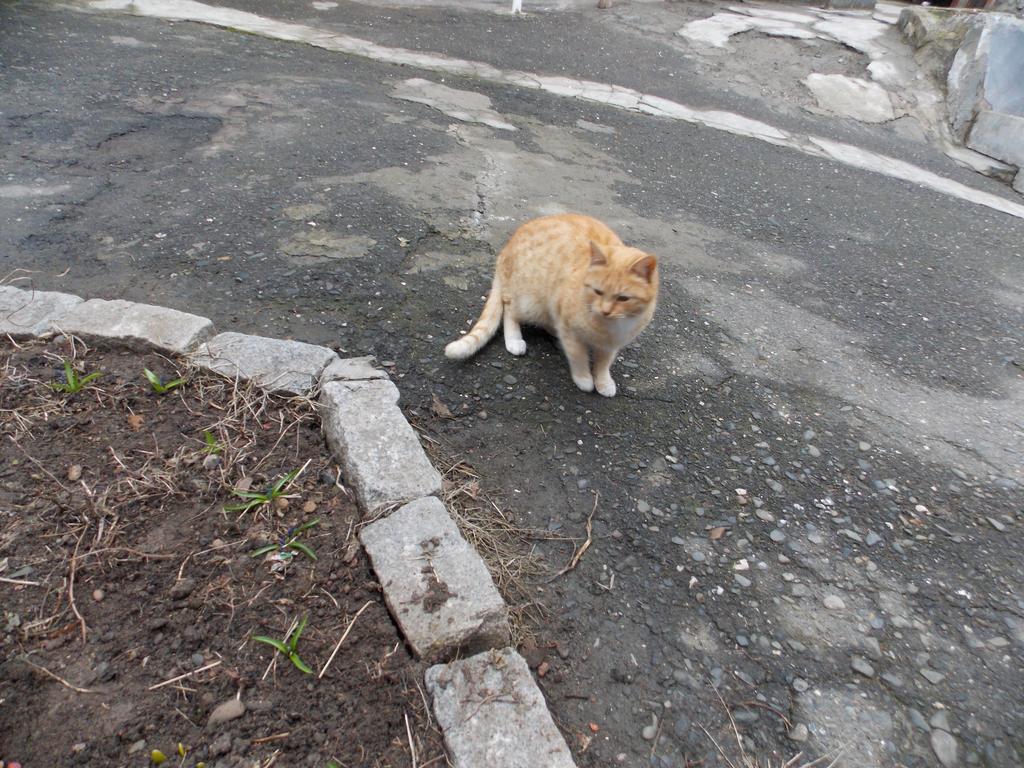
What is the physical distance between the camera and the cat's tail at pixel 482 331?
2.79m

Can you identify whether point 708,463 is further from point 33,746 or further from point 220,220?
point 220,220

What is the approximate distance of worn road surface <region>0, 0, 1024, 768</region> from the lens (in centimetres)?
185

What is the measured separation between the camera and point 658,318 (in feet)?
11.2

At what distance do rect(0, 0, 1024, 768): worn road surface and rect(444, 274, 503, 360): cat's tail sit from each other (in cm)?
8

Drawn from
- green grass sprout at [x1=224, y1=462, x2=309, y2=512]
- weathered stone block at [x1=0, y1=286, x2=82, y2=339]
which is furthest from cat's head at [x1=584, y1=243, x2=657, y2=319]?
weathered stone block at [x1=0, y1=286, x2=82, y2=339]

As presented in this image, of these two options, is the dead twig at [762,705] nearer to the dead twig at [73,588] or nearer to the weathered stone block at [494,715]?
the weathered stone block at [494,715]

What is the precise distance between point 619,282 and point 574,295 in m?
0.28

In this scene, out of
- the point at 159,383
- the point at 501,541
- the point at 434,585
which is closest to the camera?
the point at 434,585

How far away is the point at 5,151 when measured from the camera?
3.97m

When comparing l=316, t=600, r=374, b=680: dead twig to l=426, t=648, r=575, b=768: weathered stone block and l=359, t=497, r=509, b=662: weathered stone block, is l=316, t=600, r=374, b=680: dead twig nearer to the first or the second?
l=359, t=497, r=509, b=662: weathered stone block

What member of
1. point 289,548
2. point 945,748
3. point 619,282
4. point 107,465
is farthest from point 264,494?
point 945,748

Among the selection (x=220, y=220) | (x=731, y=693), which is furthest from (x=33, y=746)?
(x=220, y=220)

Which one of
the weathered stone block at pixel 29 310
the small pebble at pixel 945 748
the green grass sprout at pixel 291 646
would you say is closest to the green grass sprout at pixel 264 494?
the green grass sprout at pixel 291 646

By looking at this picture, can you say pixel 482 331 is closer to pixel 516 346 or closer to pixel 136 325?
pixel 516 346
